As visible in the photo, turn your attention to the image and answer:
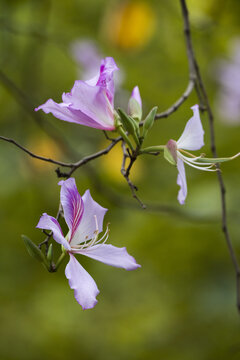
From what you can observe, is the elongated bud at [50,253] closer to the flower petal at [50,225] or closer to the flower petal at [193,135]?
the flower petal at [50,225]

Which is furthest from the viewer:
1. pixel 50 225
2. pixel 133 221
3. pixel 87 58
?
pixel 87 58

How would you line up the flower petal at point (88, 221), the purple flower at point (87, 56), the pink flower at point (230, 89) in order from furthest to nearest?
1. the pink flower at point (230, 89)
2. the purple flower at point (87, 56)
3. the flower petal at point (88, 221)

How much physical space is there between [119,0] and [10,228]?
39.2 inches

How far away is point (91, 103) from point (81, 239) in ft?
0.64

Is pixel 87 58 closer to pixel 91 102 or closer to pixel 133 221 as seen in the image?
pixel 133 221

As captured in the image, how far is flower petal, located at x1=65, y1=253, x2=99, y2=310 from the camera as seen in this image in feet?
2.14

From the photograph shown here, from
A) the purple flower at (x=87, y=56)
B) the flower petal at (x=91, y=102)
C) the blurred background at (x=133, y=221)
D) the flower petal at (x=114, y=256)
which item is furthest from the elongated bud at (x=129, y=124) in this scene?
the purple flower at (x=87, y=56)

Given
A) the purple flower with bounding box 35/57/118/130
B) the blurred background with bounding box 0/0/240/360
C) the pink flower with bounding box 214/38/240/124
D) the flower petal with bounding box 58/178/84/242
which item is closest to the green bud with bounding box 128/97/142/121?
the purple flower with bounding box 35/57/118/130

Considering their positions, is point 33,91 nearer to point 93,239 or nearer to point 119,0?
point 119,0

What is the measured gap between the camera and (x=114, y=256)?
0.68m

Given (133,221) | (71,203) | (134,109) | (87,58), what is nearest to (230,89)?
(87,58)

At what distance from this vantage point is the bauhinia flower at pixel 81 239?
654 mm

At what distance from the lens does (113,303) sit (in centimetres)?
208

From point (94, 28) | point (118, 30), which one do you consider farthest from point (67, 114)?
point (94, 28)
